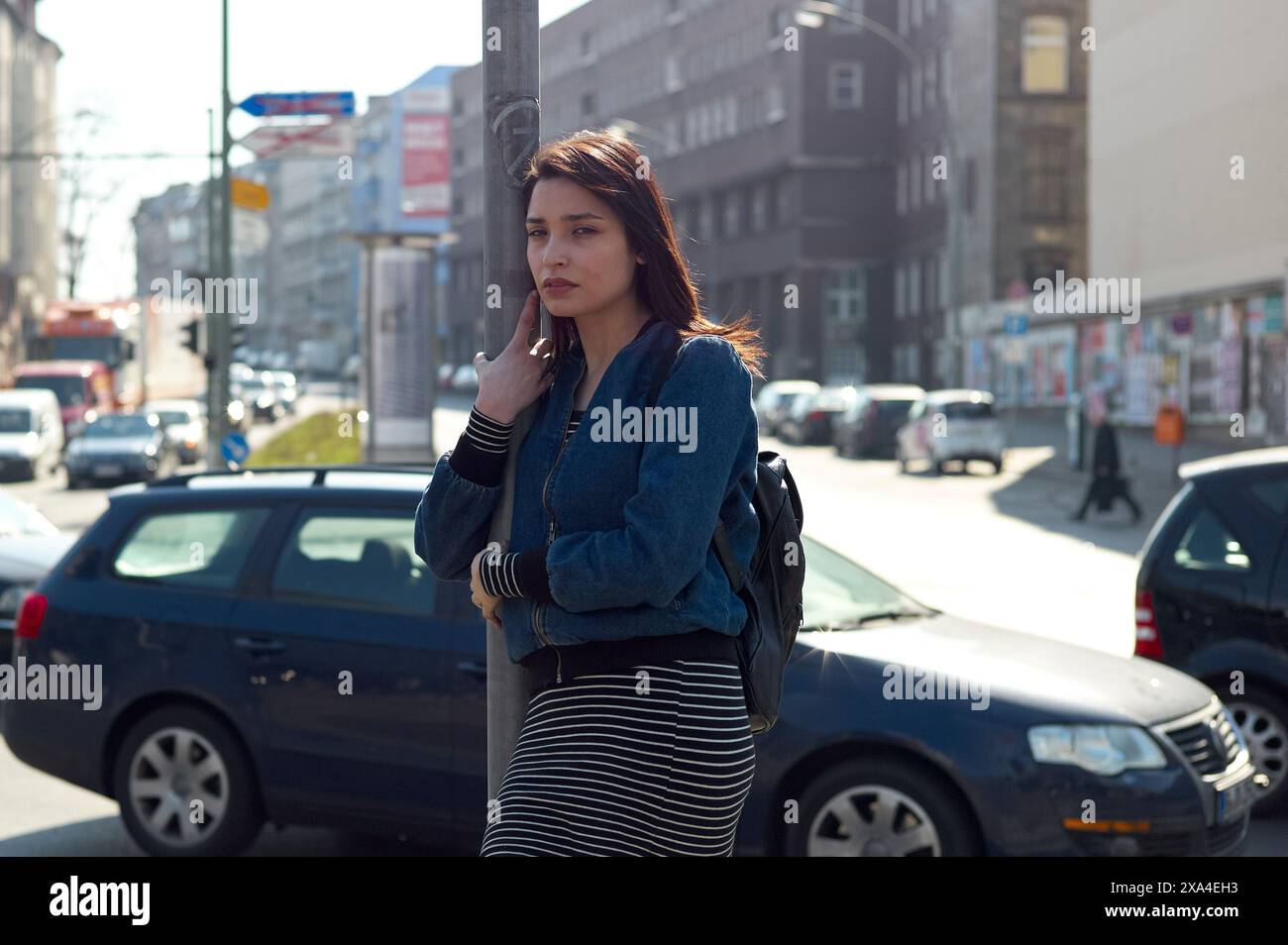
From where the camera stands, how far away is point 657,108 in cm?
8819

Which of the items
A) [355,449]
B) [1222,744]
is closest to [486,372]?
[1222,744]

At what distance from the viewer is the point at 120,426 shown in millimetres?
37094

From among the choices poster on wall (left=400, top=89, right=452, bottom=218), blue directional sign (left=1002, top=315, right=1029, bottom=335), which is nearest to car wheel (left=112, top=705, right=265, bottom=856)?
blue directional sign (left=1002, top=315, right=1029, bottom=335)

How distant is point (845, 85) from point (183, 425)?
36759mm

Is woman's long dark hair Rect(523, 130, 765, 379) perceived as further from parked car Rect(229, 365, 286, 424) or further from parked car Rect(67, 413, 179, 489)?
parked car Rect(229, 365, 286, 424)

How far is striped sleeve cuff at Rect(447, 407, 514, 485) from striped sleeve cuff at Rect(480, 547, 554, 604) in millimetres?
144

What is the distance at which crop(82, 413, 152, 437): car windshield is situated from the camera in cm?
3675

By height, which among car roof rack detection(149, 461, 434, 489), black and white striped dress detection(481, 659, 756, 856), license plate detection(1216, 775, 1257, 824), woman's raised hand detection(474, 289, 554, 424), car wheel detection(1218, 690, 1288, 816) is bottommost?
car wheel detection(1218, 690, 1288, 816)

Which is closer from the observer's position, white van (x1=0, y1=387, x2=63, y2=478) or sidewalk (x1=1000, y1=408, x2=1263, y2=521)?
sidewalk (x1=1000, y1=408, x2=1263, y2=521)

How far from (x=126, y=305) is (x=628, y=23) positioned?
48978mm

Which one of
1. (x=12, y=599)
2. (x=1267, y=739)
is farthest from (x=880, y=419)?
(x=1267, y=739)

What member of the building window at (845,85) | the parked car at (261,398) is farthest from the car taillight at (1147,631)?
the building window at (845,85)

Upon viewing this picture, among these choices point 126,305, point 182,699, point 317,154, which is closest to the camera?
point 182,699
